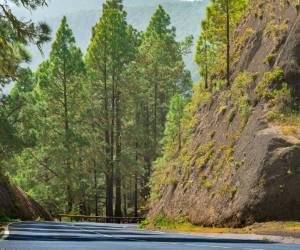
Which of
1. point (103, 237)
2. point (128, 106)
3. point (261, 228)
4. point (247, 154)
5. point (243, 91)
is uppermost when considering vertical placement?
point (128, 106)

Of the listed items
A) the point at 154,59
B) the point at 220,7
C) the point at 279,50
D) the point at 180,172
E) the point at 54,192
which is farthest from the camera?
the point at 154,59

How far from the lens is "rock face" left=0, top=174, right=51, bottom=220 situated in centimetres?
4322

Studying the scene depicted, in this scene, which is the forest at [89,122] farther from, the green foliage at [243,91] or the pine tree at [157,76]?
the green foliage at [243,91]

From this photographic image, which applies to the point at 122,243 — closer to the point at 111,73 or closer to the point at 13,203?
the point at 13,203

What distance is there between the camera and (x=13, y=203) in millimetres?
44312

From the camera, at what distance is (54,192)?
59750 millimetres

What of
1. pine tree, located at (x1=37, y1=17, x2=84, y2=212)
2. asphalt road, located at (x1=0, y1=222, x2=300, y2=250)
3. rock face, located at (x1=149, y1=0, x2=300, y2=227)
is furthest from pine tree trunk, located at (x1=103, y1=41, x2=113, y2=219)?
asphalt road, located at (x1=0, y1=222, x2=300, y2=250)

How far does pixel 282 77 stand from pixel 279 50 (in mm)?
2655

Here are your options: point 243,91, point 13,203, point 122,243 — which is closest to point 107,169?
point 13,203

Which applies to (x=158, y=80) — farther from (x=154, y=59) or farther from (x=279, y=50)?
(x=279, y=50)

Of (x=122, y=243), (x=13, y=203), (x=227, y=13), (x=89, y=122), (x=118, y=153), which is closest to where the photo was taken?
(x=122, y=243)

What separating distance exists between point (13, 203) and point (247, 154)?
69.8ft

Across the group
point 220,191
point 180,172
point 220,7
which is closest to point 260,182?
point 220,191

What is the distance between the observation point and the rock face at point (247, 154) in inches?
1032
